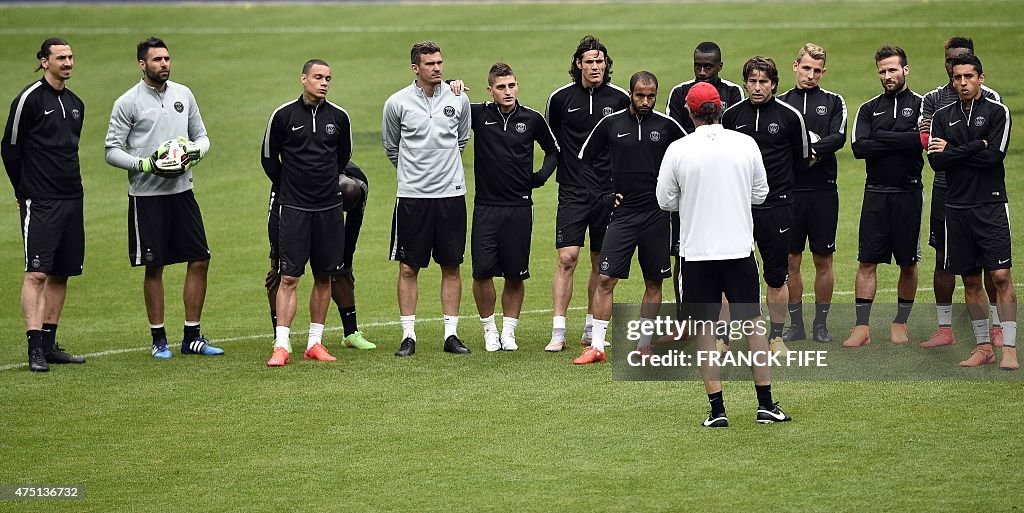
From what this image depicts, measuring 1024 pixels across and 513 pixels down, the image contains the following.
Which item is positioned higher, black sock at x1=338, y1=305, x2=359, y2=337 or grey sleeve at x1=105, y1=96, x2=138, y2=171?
grey sleeve at x1=105, y1=96, x2=138, y2=171

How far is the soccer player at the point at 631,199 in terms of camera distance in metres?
10.6

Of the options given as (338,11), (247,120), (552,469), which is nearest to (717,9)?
(338,11)

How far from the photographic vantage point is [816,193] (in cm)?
1140

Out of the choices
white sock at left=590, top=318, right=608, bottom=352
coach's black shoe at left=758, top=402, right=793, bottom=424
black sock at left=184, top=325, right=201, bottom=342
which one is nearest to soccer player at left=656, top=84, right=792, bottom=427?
coach's black shoe at left=758, top=402, right=793, bottom=424

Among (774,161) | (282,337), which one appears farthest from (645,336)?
(282,337)

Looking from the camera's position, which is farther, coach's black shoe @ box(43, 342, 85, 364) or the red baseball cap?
coach's black shoe @ box(43, 342, 85, 364)

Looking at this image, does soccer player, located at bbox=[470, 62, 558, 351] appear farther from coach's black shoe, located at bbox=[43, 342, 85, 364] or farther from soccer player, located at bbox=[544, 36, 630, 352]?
coach's black shoe, located at bbox=[43, 342, 85, 364]

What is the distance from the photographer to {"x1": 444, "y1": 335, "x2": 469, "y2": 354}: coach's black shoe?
37.0 feet

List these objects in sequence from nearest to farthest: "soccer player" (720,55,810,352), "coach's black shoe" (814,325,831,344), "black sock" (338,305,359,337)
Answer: "soccer player" (720,55,810,352), "coach's black shoe" (814,325,831,344), "black sock" (338,305,359,337)

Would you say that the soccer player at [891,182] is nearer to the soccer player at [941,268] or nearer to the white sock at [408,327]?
the soccer player at [941,268]

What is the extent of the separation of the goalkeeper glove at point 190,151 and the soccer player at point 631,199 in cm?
310

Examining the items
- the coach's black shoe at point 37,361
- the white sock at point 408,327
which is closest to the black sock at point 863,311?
the white sock at point 408,327

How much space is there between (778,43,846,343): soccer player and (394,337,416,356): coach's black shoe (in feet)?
10.0

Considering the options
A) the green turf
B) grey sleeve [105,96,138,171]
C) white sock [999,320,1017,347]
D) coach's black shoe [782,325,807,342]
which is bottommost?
the green turf
